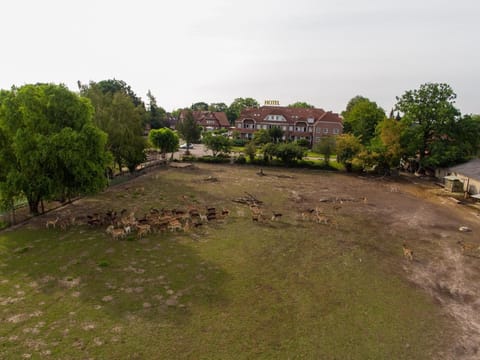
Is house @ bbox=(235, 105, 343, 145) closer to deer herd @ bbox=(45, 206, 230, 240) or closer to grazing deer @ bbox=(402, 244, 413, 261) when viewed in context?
deer herd @ bbox=(45, 206, 230, 240)

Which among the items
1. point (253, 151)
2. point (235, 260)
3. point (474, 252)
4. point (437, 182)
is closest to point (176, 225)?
point (235, 260)

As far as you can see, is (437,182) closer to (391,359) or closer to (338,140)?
(338,140)

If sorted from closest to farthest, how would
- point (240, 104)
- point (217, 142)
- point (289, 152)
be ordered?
point (289, 152) < point (217, 142) < point (240, 104)

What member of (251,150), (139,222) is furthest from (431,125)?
(139,222)

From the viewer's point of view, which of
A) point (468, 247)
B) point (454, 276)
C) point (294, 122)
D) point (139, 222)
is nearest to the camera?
point (454, 276)

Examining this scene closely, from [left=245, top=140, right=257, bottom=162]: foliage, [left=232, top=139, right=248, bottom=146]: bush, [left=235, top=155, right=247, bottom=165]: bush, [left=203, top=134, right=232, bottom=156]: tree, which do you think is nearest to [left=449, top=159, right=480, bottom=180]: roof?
[left=245, top=140, right=257, bottom=162]: foliage

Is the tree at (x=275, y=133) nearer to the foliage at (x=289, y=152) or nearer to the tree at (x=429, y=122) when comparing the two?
the foliage at (x=289, y=152)

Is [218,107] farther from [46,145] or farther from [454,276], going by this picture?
[454,276]
